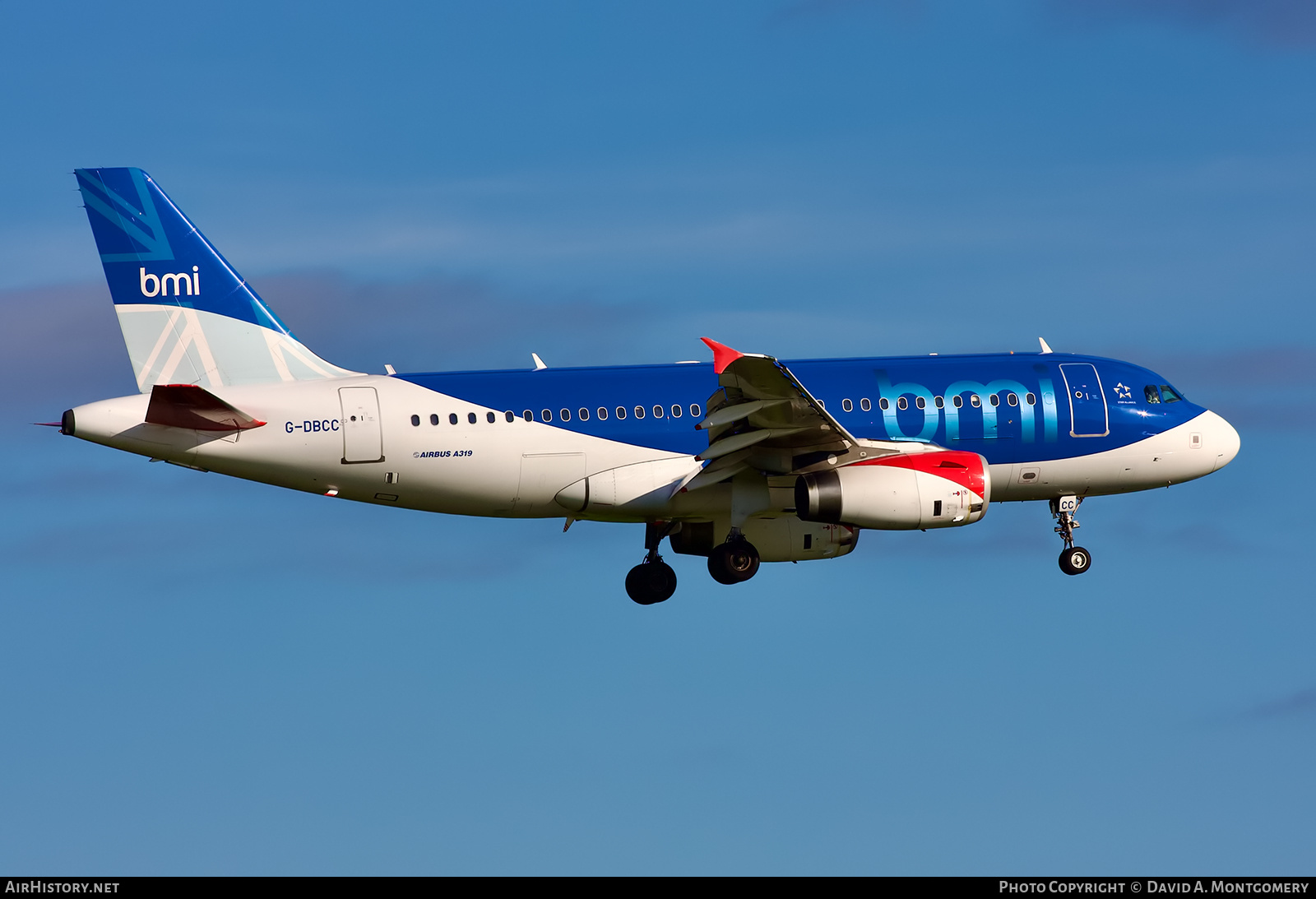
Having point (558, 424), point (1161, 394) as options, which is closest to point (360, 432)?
point (558, 424)

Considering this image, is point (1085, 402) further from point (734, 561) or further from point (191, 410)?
point (191, 410)

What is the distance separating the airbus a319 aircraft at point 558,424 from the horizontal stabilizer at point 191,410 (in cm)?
5

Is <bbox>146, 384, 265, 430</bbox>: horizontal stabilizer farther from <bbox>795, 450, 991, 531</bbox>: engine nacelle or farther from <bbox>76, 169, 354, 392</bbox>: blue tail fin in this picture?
<bbox>795, 450, 991, 531</bbox>: engine nacelle

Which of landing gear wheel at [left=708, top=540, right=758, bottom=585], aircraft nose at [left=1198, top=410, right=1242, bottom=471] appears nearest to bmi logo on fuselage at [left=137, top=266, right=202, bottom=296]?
landing gear wheel at [left=708, top=540, right=758, bottom=585]

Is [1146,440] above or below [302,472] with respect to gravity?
above

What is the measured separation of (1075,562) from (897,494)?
8.04m

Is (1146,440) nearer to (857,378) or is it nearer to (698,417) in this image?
(857,378)

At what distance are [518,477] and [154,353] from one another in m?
9.77

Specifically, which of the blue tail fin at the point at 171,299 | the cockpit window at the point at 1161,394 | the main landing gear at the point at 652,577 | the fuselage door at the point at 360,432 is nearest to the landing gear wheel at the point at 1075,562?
the cockpit window at the point at 1161,394
